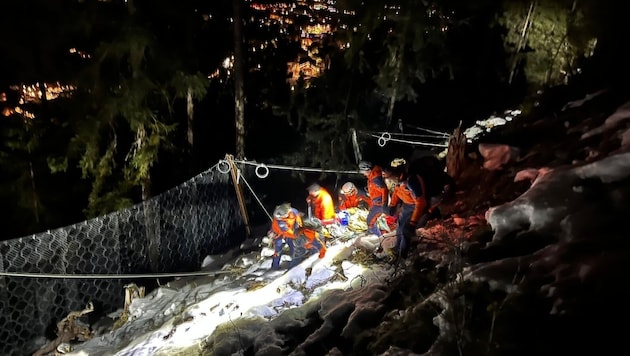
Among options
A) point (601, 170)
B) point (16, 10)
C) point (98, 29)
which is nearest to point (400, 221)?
point (601, 170)

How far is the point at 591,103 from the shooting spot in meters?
6.87

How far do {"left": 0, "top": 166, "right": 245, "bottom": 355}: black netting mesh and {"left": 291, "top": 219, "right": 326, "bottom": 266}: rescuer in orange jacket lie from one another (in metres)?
2.02

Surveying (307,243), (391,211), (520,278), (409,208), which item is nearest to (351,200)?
(391,211)

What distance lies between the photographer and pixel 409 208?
6.36 m

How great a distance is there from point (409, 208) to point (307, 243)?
219 centimetres

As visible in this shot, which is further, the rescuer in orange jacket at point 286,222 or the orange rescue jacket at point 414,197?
the rescuer in orange jacket at point 286,222

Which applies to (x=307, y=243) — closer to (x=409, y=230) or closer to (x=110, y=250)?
(x=409, y=230)

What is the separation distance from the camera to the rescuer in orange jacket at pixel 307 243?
7.80 m

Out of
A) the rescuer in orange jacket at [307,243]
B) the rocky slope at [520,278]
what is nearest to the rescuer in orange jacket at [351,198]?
the rescuer in orange jacket at [307,243]

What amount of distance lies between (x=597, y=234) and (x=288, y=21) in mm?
10032

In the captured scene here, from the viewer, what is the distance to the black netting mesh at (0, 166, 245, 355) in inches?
249

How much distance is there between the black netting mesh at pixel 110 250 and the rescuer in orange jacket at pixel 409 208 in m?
3.95

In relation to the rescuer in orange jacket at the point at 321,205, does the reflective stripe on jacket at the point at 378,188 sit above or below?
above

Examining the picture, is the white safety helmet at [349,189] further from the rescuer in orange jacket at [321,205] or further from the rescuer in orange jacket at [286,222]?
the rescuer in orange jacket at [286,222]
